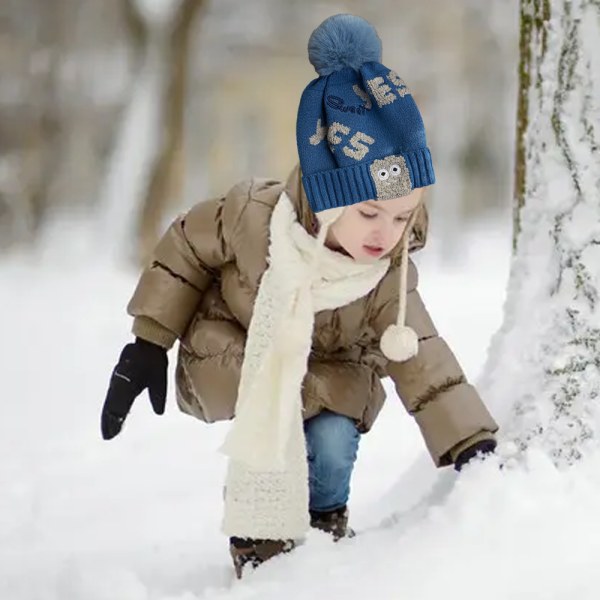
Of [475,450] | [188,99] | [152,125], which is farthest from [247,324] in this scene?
[188,99]

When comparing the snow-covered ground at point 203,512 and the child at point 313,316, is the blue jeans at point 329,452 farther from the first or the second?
the snow-covered ground at point 203,512

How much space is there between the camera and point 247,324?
7.30 ft

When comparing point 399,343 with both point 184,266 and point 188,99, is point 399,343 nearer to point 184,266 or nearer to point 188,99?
point 184,266

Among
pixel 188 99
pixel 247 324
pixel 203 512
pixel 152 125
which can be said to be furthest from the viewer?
pixel 188 99

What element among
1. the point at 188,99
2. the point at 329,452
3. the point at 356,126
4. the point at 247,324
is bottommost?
the point at 329,452

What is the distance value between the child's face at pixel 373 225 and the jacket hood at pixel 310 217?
0.15 ft

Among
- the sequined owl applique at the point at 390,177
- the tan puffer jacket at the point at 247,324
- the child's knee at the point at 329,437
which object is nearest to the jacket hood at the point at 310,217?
the tan puffer jacket at the point at 247,324

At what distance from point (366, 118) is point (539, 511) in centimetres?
73

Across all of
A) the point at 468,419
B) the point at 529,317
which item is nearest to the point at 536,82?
the point at 529,317

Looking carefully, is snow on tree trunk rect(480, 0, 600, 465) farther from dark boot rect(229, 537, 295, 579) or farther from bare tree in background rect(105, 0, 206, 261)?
bare tree in background rect(105, 0, 206, 261)

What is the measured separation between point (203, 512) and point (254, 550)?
39.0 inches

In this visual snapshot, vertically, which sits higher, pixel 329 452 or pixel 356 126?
pixel 356 126

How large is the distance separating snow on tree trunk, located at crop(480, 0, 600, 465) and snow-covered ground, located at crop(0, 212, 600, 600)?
4.3 inches

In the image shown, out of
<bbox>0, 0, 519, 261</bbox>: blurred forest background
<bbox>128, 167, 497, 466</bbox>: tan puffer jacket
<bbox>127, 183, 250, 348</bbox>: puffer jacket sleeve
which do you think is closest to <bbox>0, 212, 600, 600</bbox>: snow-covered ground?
<bbox>128, 167, 497, 466</bbox>: tan puffer jacket
